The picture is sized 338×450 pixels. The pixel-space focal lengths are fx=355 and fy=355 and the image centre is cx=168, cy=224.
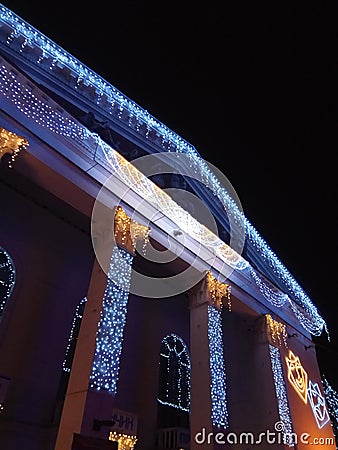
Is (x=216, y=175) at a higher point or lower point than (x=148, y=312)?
higher

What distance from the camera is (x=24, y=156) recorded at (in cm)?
605

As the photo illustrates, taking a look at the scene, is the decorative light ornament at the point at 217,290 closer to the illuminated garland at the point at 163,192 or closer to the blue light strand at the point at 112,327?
the illuminated garland at the point at 163,192

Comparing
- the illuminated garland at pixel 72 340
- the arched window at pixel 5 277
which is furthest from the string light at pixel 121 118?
the illuminated garland at pixel 72 340

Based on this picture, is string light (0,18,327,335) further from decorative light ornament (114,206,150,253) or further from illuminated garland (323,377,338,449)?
illuminated garland (323,377,338,449)

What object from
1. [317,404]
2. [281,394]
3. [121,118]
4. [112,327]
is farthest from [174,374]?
[121,118]

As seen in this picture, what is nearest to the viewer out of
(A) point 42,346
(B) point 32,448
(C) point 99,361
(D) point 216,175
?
(C) point 99,361

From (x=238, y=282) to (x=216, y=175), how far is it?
3.65m

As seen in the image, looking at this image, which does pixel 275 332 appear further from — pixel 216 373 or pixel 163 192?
pixel 163 192

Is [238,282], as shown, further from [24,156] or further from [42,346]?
[24,156]

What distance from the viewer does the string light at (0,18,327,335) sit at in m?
6.24

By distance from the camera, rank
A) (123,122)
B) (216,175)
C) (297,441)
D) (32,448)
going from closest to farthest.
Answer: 1. (32,448)
2. (123,122)
3. (297,441)
4. (216,175)

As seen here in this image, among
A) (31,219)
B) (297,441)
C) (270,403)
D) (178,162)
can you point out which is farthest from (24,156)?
(297,441)

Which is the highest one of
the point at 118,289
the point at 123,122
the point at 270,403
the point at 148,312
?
the point at 123,122

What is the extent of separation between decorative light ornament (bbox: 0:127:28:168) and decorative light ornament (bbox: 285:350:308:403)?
32.4 feet
